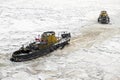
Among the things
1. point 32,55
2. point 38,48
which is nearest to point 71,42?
point 38,48

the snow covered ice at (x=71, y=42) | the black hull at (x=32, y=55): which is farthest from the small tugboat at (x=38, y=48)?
the snow covered ice at (x=71, y=42)

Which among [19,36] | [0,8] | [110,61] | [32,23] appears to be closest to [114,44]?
[110,61]

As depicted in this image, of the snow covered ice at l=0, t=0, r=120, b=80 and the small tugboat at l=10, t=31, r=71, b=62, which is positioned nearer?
the snow covered ice at l=0, t=0, r=120, b=80

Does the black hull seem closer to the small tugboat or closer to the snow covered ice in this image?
the small tugboat

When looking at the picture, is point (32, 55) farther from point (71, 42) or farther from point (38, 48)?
point (71, 42)

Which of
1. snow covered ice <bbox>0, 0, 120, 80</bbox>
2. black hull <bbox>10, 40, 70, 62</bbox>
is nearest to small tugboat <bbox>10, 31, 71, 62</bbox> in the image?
black hull <bbox>10, 40, 70, 62</bbox>

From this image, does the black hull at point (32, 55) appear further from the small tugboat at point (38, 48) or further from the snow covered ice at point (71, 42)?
the snow covered ice at point (71, 42)

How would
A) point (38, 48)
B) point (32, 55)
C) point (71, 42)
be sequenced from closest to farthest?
point (32, 55) → point (38, 48) → point (71, 42)

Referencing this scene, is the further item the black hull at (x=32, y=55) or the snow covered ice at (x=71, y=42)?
the black hull at (x=32, y=55)
